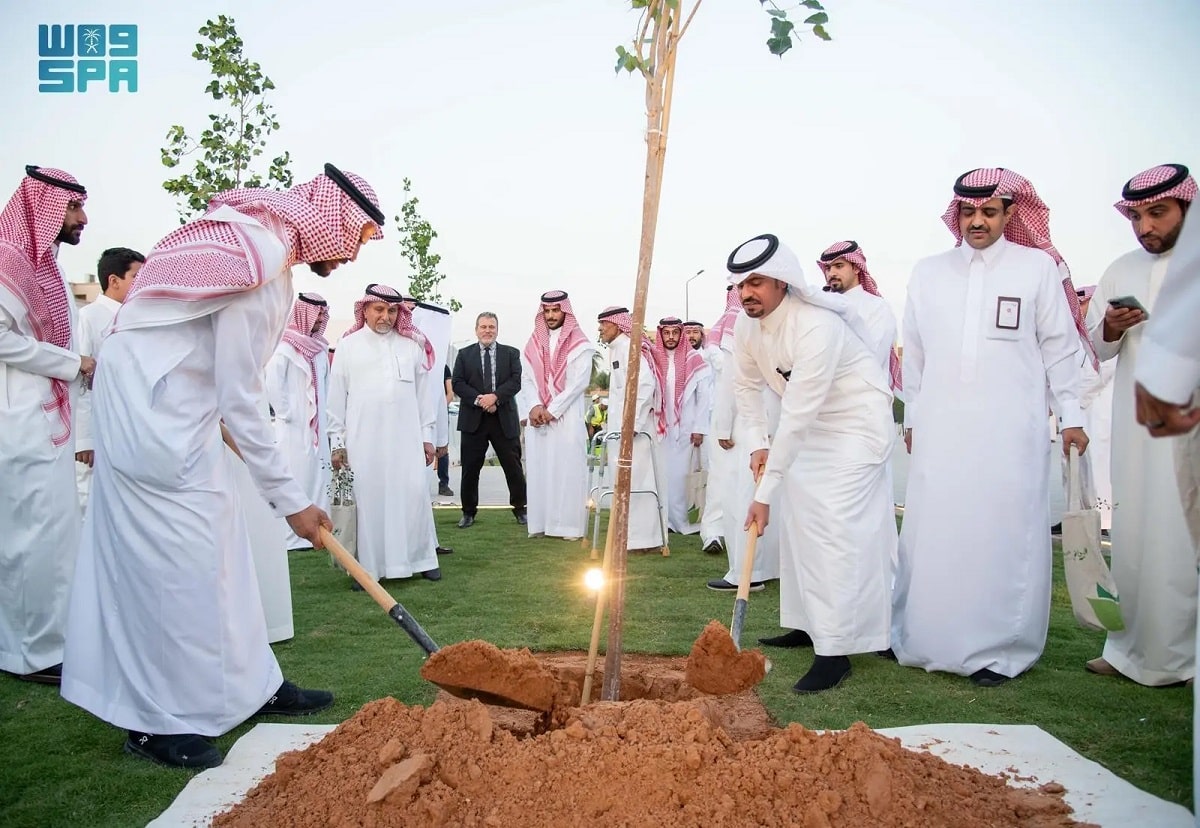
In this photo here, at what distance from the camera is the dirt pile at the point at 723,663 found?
3.32 metres

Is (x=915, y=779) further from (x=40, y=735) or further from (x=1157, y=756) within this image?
(x=40, y=735)

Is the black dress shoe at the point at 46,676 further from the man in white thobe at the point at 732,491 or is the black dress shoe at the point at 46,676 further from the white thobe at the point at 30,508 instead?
the man in white thobe at the point at 732,491

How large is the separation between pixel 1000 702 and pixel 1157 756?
0.69 meters

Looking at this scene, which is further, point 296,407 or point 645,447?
point 645,447

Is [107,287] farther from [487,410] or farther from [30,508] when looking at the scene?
[487,410]

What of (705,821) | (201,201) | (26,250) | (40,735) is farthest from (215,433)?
(201,201)

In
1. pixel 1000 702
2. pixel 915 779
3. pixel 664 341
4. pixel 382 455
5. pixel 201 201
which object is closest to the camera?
pixel 915 779

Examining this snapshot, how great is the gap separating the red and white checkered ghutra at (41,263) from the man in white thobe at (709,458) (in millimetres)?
4535

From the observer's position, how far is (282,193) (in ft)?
11.0

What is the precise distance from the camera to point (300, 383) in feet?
22.7

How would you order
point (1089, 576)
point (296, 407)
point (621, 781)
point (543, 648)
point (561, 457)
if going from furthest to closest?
point (561, 457)
point (296, 407)
point (543, 648)
point (1089, 576)
point (621, 781)

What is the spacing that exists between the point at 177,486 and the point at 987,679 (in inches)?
126

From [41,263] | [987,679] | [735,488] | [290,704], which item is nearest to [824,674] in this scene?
A: [987,679]

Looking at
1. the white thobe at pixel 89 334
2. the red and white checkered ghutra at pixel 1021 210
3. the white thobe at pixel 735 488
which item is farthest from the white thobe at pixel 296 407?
the red and white checkered ghutra at pixel 1021 210
